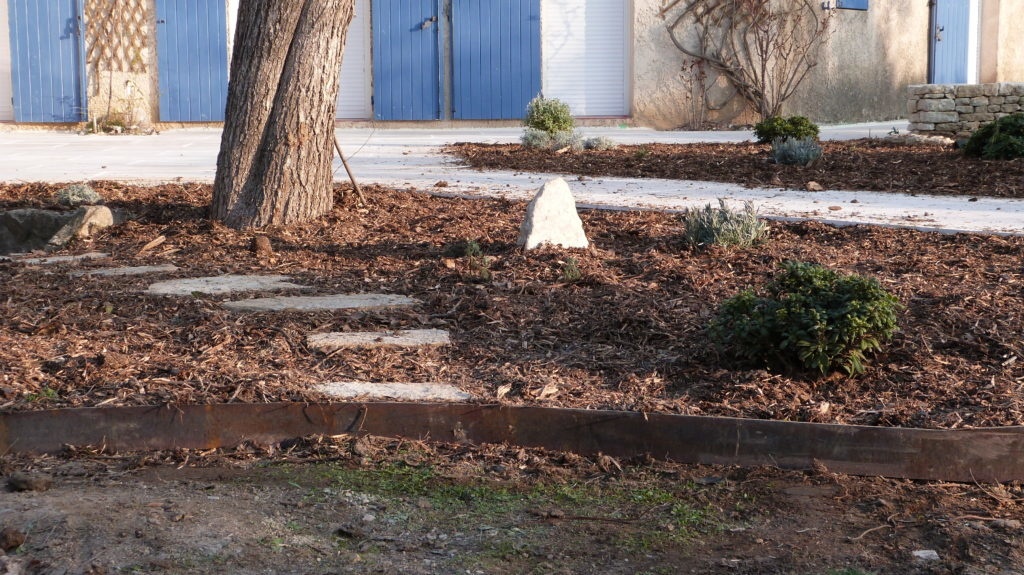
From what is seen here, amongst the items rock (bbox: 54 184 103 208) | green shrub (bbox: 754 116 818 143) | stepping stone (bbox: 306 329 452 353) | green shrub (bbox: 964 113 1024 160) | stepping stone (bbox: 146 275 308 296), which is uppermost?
green shrub (bbox: 754 116 818 143)

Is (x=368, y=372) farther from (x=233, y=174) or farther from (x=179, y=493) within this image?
(x=233, y=174)

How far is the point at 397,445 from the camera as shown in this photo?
10.3 feet

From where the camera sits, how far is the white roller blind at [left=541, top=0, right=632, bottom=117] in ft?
51.6

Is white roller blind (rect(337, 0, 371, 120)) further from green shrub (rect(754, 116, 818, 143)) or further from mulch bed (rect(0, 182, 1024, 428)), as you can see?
mulch bed (rect(0, 182, 1024, 428))

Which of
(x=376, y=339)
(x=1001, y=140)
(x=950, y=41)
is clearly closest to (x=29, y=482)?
(x=376, y=339)

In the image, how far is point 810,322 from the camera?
3.33 metres

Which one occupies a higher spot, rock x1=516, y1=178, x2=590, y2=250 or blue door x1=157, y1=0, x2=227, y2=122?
blue door x1=157, y1=0, x2=227, y2=122

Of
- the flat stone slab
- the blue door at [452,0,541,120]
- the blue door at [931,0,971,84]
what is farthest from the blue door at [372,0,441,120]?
the flat stone slab

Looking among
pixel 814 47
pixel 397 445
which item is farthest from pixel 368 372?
pixel 814 47

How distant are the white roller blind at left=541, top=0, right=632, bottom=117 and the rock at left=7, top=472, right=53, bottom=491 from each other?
13.5 meters

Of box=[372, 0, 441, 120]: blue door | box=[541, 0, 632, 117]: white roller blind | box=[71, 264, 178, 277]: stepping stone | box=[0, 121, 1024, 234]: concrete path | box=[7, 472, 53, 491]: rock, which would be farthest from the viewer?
box=[541, 0, 632, 117]: white roller blind

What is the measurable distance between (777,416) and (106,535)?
189 cm

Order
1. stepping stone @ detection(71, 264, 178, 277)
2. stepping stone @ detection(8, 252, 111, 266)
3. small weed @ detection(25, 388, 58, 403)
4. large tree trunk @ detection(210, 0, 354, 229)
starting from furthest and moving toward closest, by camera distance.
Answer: large tree trunk @ detection(210, 0, 354, 229), stepping stone @ detection(8, 252, 111, 266), stepping stone @ detection(71, 264, 178, 277), small weed @ detection(25, 388, 58, 403)

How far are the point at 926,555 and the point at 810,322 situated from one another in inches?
40.4
